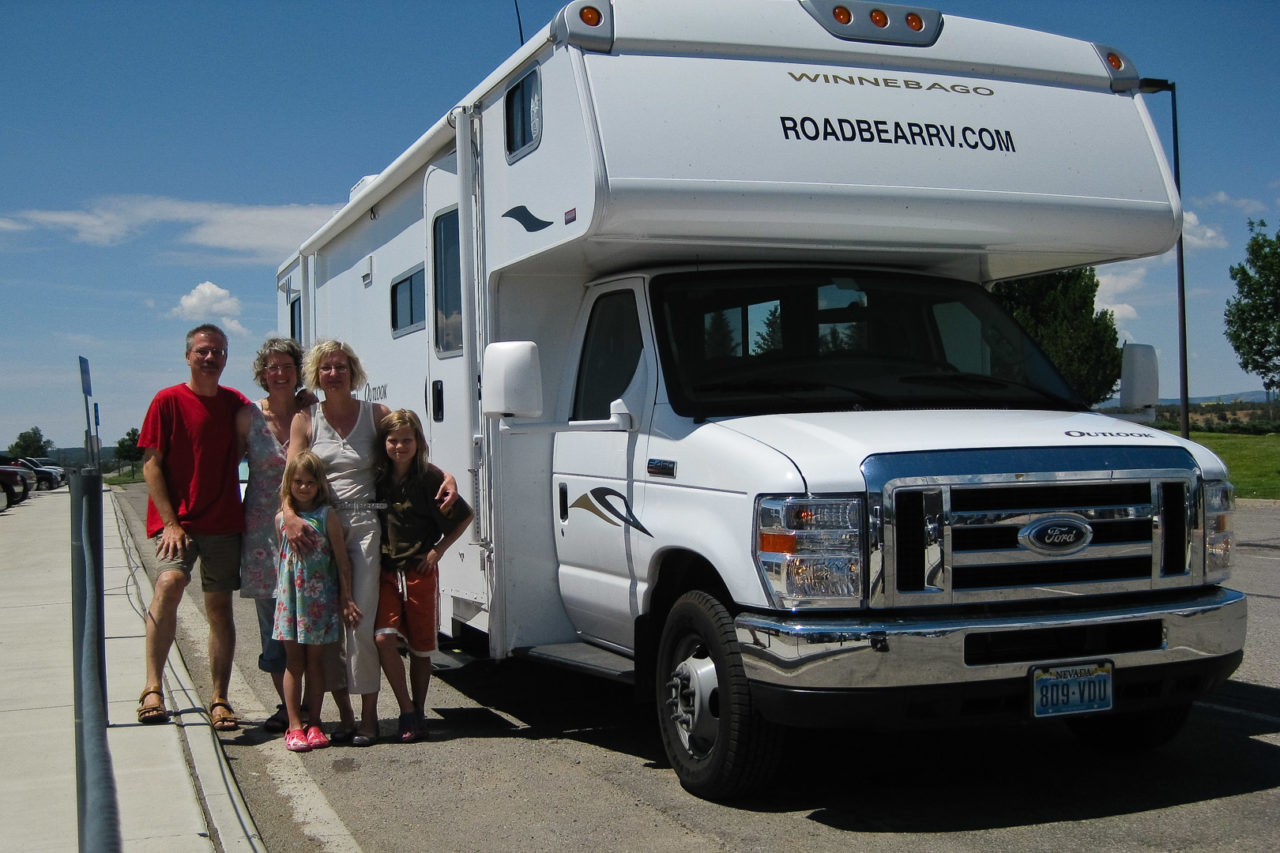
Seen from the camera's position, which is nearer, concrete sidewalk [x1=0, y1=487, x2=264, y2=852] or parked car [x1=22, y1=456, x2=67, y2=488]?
concrete sidewalk [x1=0, y1=487, x2=264, y2=852]

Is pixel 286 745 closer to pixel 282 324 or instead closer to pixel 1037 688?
pixel 1037 688

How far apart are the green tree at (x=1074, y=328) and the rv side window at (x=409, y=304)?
1922 cm

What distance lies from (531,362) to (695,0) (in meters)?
1.76

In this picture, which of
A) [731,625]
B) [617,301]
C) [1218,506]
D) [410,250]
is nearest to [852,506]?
[731,625]

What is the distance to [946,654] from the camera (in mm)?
4395

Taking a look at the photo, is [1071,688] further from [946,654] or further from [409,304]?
[409,304]

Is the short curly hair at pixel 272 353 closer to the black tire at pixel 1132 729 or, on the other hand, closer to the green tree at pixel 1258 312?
the black tire at pixel 1132 729

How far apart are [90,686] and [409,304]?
4.90 metres

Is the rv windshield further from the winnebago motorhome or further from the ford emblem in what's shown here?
the ford emblem

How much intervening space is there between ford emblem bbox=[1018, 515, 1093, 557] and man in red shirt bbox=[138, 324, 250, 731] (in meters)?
3.92

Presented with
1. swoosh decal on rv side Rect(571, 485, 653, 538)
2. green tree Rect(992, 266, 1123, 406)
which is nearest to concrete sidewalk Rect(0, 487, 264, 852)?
swoosh decal on rv side Rect(571, 485, 653, 538)

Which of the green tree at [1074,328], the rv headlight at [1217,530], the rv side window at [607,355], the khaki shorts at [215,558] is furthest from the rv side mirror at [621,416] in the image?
the green tree at [1074,328]

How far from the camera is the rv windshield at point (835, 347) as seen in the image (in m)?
5.37

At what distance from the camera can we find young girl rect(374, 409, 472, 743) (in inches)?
238
